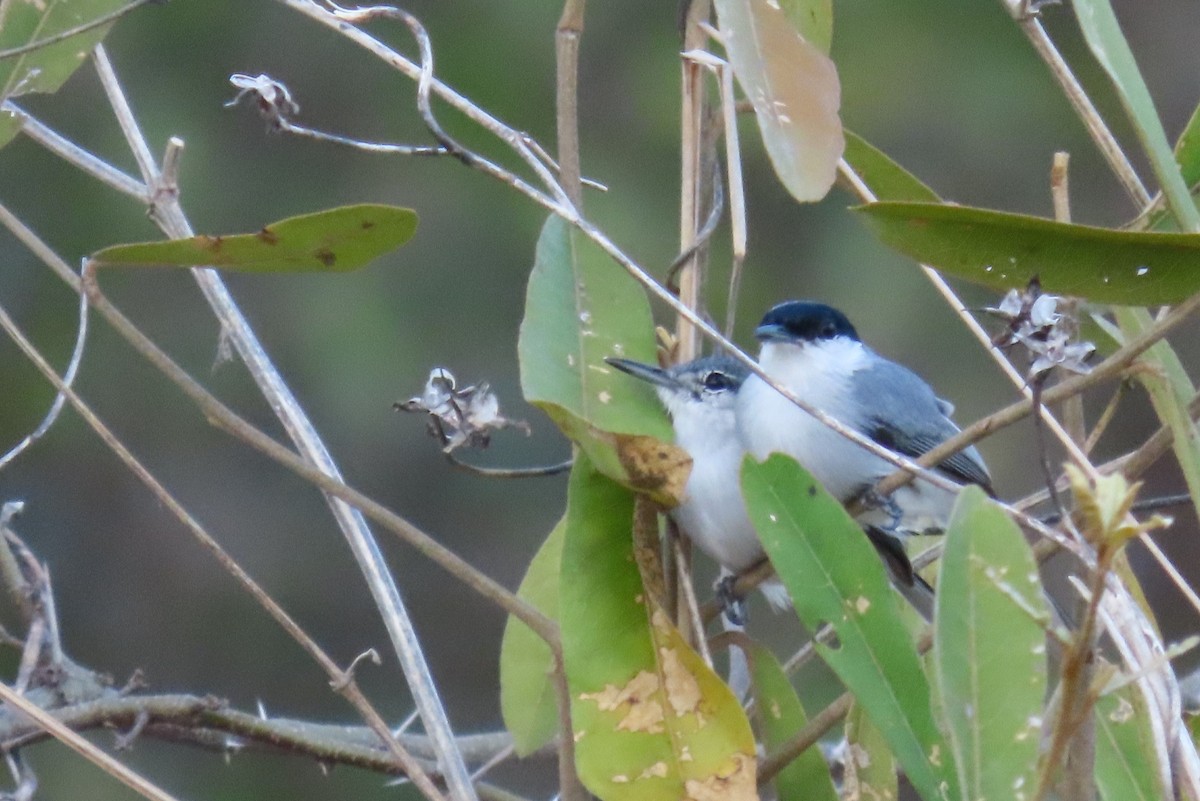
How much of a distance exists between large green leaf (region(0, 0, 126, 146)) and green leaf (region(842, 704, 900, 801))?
A: 3.57 feet

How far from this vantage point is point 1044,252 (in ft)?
4.17

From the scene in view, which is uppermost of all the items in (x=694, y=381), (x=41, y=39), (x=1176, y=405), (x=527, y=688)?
(x=41, y=39)

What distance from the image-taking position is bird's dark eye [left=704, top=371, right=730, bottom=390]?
2340mm

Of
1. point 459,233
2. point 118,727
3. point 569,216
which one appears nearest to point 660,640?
point 569,216

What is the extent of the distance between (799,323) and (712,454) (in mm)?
589

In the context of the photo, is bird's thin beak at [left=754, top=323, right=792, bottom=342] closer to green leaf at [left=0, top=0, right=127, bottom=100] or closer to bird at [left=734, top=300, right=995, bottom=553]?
bird at [left=734, top=300, right=995, bottom=553]

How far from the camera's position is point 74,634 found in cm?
691

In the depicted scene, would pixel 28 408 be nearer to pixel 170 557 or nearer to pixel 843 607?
pixel 170 557

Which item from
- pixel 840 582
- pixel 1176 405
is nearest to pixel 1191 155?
pixel 1176 405

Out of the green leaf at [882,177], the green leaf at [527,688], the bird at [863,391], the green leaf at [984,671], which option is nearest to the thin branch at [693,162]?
the green leaf at [882,177]

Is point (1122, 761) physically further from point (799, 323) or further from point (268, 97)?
point (799, 323)

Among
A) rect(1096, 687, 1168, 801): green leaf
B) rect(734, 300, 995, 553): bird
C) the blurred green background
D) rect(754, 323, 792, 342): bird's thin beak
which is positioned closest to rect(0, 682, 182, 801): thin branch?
rect(1096, 687, 1168, 801): green leaf

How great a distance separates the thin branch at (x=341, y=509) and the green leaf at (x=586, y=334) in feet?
0.77

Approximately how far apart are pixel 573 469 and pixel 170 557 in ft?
19.0
